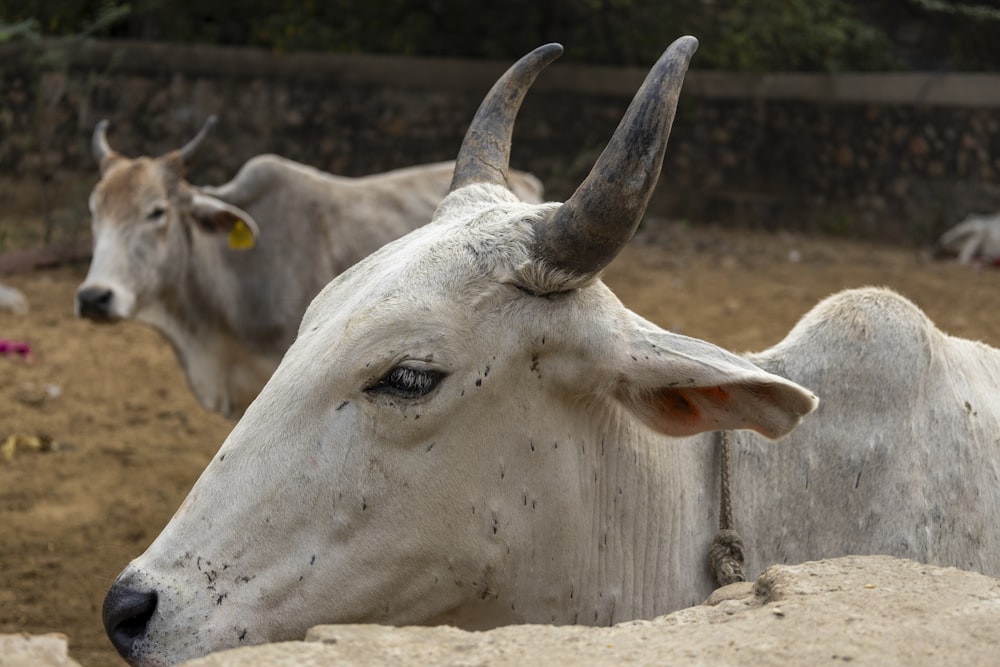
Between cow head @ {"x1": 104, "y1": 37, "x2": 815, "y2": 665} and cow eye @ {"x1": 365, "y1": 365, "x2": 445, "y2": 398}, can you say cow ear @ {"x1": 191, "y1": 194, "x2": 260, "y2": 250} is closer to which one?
cow head @ {"x1": 104, "y1": 37, "x2": 815, "y2": 665}

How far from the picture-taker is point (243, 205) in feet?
24.7

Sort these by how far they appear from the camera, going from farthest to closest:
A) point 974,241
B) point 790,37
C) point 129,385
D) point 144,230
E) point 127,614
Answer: point 790,37 < point 974,241 < point 129,385 < point 144,230 < point 127,614

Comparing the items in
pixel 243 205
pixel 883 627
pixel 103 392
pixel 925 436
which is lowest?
pixel 883 627

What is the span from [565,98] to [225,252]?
22.2 ft

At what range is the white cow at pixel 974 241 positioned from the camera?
11.0 meters

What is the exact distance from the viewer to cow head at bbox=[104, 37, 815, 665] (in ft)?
7.80

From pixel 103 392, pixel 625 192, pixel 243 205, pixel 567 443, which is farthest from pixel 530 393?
pixel 103 392

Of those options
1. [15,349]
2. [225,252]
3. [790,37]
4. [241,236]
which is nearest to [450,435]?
[241,236]

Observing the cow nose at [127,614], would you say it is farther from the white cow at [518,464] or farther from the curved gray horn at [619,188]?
the curved gray horn at [619,188]

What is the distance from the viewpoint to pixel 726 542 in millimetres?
2717

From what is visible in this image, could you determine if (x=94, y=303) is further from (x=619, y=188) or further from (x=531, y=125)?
(x=531, y=125)

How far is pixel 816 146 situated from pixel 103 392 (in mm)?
8446

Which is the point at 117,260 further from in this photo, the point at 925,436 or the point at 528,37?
the point at 528,37

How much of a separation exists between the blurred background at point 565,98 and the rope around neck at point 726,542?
10.1 m
